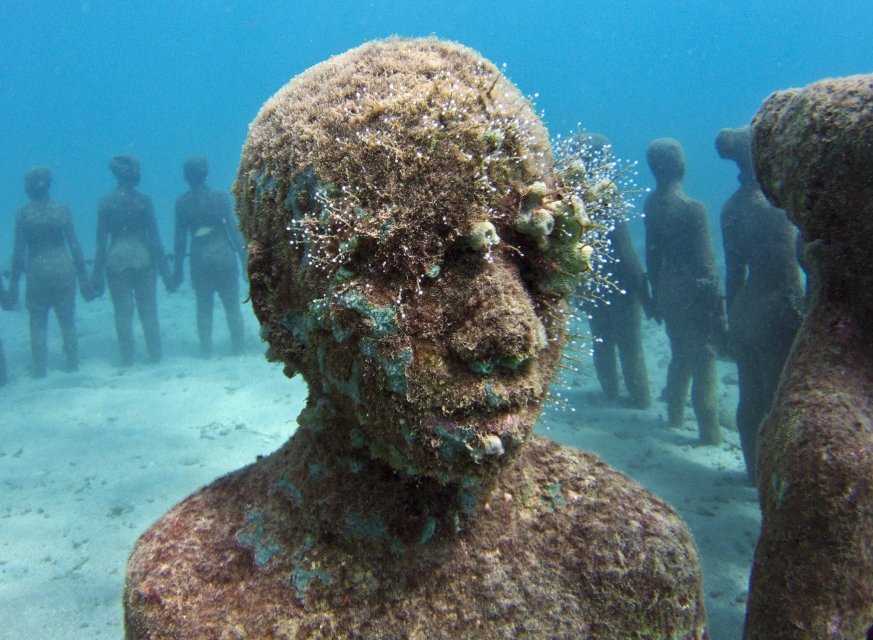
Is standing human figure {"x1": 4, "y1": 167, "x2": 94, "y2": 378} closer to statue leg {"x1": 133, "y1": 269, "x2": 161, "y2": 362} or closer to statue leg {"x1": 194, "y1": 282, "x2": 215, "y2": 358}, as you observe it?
statue leg {"x1": 133, "y1": 269, "x2": 161, "y2": 362}

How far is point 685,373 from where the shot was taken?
9320 mm

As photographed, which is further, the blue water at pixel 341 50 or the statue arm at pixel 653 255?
the blue water at pixel 341 50

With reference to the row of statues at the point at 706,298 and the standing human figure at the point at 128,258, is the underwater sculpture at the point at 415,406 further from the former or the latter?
the standing human figure at the point at 128,258

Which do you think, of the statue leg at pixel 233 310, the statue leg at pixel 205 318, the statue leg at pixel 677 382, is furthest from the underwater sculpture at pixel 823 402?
the statue leg at pixel 205 318

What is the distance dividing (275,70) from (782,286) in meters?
144

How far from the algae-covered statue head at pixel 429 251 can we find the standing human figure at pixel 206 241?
1320 centimetres

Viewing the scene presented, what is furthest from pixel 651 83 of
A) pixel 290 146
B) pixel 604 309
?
pixel 290 146

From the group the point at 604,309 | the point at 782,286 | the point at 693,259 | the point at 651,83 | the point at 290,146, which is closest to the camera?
the point at 290,146

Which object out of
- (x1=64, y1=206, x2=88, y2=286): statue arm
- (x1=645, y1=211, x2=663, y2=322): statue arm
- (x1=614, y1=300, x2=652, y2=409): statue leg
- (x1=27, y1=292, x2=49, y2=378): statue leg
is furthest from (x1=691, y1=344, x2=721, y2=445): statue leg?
(x1=27, y1=292, x2=49, y2=378): statue leg

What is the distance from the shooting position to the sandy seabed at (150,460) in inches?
234

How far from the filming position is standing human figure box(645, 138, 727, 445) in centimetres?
892

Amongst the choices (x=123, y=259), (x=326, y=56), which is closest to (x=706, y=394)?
(x=123, y=259)

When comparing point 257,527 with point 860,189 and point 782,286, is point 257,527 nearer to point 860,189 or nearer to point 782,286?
point 860,189

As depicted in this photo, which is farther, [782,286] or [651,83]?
[651,83]
